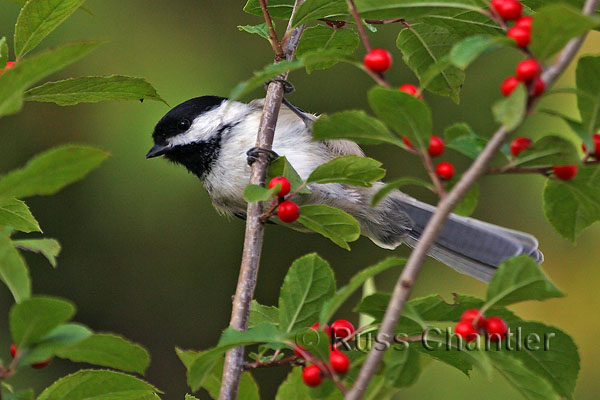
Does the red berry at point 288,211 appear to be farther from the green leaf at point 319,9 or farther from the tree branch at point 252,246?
the green leaf at point 319,9

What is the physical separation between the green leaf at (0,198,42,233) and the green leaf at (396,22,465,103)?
68 centimetres

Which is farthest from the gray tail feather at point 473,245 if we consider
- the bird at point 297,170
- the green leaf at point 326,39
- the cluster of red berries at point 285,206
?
the cluster of red berries at point 285,206

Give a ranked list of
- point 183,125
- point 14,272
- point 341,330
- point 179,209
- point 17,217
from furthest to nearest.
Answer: point 179,209
point 183,125
point 17,217
point 341,330
point 14,272

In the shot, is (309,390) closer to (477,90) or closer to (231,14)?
(477,90)

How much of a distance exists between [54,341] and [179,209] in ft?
8.41

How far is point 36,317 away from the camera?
2.61ft

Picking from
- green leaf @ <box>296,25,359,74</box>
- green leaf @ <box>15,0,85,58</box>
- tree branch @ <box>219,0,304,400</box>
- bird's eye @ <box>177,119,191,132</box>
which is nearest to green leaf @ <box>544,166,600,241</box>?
tree branch @ <box>219,0,304,400</box>

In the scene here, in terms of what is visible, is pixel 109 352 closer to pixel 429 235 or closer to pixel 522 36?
pixel 429 235

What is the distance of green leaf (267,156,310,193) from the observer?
1296 millimetres

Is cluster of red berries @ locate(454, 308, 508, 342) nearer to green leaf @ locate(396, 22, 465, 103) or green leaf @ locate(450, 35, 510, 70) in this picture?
green leaf @ locate(450, 35, 510, 70)

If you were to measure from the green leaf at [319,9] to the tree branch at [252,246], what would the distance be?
6cm

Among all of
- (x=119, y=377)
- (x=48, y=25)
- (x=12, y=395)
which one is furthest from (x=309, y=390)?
(x=48, y=25)

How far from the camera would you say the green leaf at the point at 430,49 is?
138 cm

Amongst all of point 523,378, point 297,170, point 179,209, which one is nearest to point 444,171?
point 523,378
